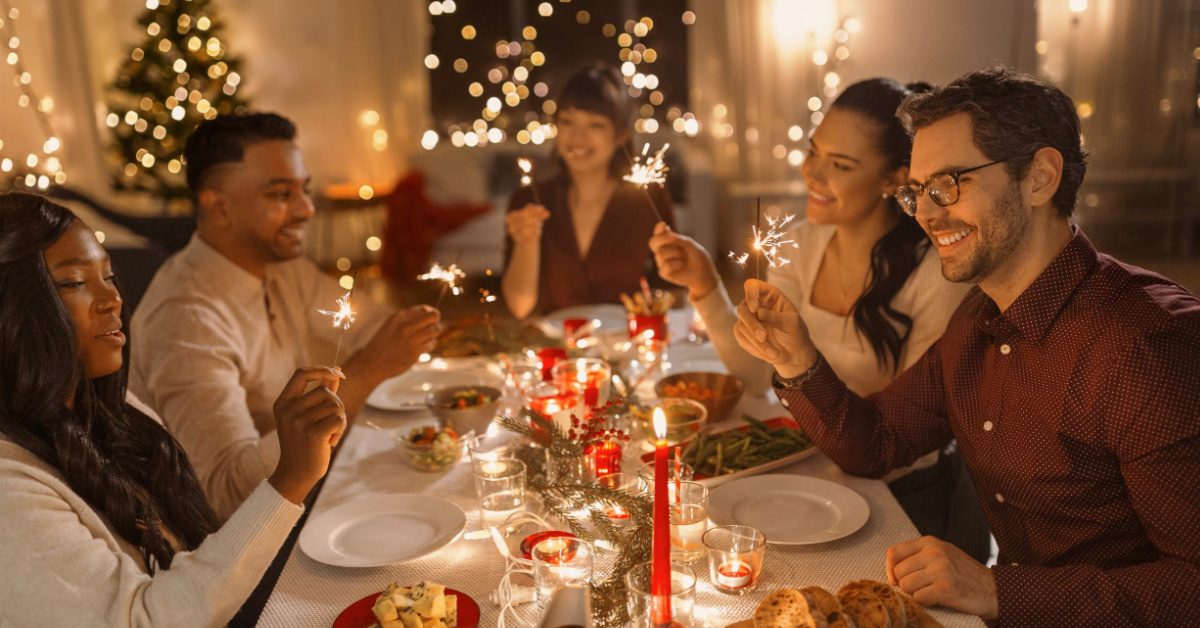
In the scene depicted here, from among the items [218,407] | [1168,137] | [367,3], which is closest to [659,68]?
[367,3]

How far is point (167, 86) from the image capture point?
6.32 m

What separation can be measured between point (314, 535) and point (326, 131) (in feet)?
21.2

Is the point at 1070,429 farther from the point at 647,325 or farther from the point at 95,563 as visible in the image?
the point at 95,563

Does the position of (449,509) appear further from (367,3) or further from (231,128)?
(367,3)

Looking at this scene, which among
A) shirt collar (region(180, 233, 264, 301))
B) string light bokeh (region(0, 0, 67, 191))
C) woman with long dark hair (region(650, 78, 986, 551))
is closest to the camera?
woman with long dark hair (region(650, 78, 986, 551))

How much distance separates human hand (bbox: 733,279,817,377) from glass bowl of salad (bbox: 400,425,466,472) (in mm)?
618

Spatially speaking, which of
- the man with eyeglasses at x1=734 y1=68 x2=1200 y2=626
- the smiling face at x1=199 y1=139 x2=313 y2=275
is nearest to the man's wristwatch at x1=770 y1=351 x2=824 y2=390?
the man with eyeglasses at x1=734 y1=68 x2=1200 y2=626

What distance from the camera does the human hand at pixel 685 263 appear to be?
2.28m

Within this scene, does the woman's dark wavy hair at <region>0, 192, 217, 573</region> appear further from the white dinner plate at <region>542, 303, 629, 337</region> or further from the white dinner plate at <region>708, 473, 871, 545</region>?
the white dinner plate at <region>542, 303, 629, 337</region>

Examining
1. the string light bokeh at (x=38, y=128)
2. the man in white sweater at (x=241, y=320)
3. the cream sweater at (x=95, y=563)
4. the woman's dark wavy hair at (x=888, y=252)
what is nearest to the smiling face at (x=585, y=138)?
the man in white sweater at (x=241, y=320)

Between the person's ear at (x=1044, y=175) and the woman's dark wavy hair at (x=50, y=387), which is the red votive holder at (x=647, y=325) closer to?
the person's ear at (x=1044, y=175)

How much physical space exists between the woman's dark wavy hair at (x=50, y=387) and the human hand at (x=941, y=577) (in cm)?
114

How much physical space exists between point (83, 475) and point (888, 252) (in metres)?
1.75

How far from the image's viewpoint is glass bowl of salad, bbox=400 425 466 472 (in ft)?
6.17
